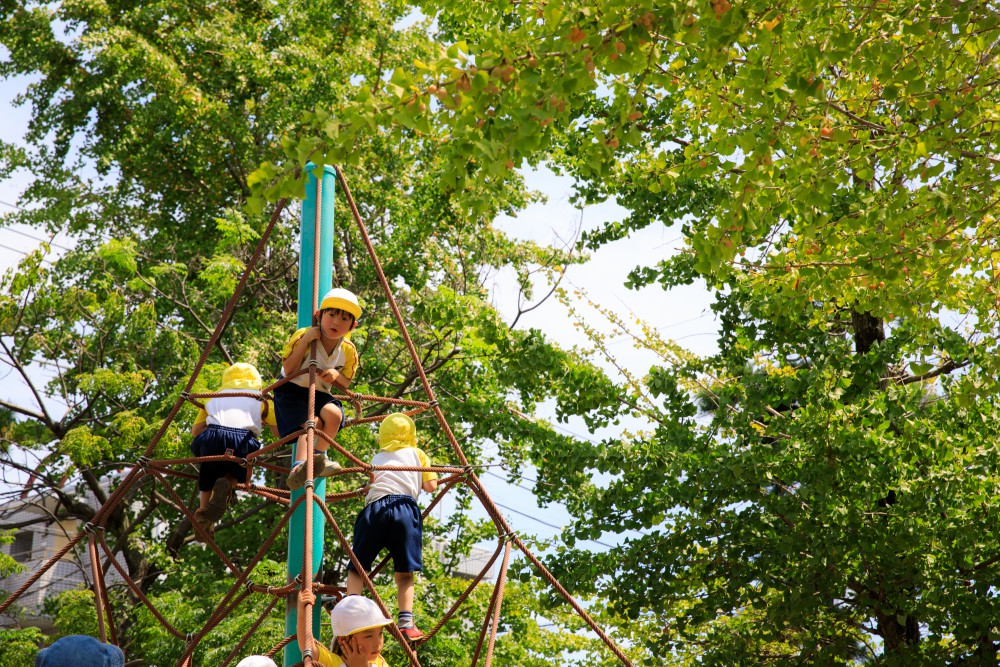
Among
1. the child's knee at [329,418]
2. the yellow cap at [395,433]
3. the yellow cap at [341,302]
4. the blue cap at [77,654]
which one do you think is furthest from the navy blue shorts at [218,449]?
the blue cap at [77,654]

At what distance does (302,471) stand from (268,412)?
1.12 metres

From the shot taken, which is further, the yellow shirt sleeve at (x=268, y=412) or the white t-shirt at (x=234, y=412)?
the yellow shirt sleeve at (x=268, y=412)

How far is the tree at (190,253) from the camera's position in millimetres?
10984

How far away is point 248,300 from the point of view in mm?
13234

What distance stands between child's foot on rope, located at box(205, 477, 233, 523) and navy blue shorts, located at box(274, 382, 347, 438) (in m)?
0.39

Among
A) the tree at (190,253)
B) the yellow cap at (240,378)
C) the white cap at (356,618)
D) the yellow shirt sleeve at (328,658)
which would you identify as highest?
the tree at (190,253)

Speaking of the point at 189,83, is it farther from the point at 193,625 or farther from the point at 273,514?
the point at 193,625

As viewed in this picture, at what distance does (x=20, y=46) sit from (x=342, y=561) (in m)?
8.86

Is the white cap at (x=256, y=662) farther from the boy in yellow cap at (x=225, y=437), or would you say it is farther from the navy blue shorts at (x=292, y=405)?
the navy blue shorts at (x=292, y=405)

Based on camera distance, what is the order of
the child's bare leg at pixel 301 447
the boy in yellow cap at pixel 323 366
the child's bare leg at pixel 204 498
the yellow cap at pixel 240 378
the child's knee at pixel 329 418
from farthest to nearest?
the yellow cap at pixel 240 378 < the child's bare leg at pixel 204 498 < the child's knee at pixel 329 418 < the boy in yellow cap at pixel 323 366 < the child's bare leg at pixel 301 447

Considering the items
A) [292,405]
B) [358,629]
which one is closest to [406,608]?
[358,629]

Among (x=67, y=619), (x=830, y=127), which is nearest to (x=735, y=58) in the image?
(x=830, y=127)

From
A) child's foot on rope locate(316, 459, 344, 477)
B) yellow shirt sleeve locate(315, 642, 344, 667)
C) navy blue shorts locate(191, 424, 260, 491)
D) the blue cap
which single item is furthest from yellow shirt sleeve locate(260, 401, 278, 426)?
the blue cap

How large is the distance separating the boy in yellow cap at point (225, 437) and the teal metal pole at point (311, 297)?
1.34 ft
